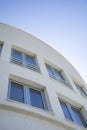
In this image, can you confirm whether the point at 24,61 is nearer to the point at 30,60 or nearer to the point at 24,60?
the point at 24,60

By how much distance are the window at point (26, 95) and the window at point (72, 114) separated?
125cm

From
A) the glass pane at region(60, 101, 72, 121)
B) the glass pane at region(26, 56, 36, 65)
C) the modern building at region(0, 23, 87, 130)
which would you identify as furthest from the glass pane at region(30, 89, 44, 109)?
the glass pane at region(26, 56, 36, 65)

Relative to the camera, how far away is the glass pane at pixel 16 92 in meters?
6.28

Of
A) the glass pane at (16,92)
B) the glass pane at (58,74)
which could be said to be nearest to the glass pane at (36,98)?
the glass pane at (16,92)

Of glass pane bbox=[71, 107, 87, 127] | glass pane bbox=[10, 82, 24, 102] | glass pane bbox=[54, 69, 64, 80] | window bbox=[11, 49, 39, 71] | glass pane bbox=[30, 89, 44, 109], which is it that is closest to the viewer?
glass pane bbox=[10, 82, 24, 102]

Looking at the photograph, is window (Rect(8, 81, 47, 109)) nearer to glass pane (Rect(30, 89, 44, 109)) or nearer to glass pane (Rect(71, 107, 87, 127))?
glass pane (Rect(30, 89, 44, 109))

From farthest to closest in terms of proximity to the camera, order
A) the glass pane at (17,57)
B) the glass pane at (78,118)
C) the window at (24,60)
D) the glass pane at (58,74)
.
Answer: the glass pane at (58,74) → the window at (24,60) → the glass pane at (17,57) → the glass pane at (78,118)

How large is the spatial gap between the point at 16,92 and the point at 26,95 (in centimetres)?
42

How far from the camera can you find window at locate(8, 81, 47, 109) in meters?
6.36

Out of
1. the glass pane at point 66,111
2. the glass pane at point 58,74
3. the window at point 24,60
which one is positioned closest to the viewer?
Result: the glass pane at point 66,111

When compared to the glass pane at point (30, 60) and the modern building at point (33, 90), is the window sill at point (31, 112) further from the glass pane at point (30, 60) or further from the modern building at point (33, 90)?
the glass pane at point (30, 60)

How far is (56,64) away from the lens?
36.2 ft

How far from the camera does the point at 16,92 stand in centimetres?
654

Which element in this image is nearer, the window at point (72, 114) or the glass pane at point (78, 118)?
the window at point (72, 114)
